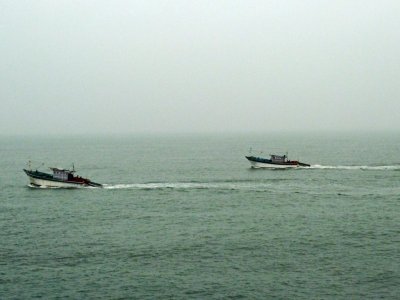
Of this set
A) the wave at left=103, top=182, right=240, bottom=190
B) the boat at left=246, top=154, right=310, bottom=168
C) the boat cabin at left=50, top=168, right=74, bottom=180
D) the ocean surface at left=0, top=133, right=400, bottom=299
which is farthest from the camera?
the boat at left=246, top=154, right=310, bottom=168

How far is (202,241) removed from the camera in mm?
56812

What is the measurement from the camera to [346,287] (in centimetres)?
4200

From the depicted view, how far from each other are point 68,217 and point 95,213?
14.1 ft

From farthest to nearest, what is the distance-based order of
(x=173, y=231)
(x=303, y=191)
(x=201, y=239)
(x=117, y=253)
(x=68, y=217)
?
1. (x=303, y=191)
2. (x=68, y=217)
3. (x=173, y=231)
4. (x=201, y=239)
5. (x=117, y=253)

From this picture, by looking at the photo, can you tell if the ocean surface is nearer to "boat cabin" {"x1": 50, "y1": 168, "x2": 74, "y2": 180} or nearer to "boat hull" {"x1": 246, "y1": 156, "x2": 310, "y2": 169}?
"boat cabin" {"x1": 50, "y1": 168, "x2": 74, "y2": 180}

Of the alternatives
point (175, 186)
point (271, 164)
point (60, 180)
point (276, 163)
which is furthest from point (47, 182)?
point (276, 163)

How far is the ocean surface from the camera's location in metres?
42.5

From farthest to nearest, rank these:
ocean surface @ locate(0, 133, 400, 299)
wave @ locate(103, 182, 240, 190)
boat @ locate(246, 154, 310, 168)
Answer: boat @ locate(246, 154, 310, 168) < wave @ locate(103, 182, 240, 190) < ocean surface @ locate(0, 133, 400, 299)

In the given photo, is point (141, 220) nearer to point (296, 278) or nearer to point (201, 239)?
point (201, 239)

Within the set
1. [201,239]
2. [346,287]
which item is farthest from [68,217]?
[346,287]

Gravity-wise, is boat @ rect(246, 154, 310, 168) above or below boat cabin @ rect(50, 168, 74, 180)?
above

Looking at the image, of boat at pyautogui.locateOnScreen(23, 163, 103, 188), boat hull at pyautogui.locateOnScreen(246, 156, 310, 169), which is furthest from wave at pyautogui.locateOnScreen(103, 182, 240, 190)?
boat hull at pyautogui.locateOnScreen(246, 156, 310, 169)

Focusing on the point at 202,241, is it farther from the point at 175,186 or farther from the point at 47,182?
the point at 47,182

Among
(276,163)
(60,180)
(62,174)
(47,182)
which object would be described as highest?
(276,163)
